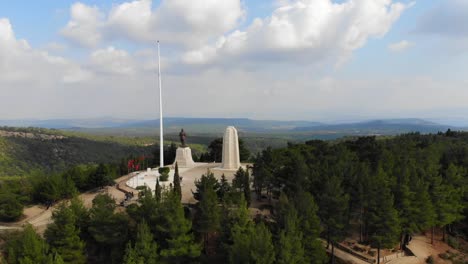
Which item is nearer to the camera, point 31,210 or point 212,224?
point 212,224

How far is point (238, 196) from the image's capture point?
85.2 feet

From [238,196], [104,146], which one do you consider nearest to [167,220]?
[238,196]

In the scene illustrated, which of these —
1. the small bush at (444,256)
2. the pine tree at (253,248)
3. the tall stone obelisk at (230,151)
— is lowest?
the small bush at (444,256)

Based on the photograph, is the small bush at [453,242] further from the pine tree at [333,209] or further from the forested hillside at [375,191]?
the pine tree at [333,209]

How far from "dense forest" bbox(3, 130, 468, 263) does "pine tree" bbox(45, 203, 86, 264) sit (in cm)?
6

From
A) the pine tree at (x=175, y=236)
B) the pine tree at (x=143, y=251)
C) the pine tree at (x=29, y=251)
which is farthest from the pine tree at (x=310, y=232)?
the pine tree at (x=29, y=251)

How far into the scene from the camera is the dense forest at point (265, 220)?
65.7ft

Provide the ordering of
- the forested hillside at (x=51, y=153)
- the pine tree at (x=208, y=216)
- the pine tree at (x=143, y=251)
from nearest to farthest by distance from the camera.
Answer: the pine tree at (x=143, y=251) → the pine tree at (x=208, y=216) → the forested hillside at (x=51, y=153)

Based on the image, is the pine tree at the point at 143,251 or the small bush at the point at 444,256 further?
the small bush at the point at 444,256

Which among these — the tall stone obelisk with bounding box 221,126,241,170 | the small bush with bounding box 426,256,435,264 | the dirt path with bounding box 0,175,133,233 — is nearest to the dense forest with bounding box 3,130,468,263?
the small bush with bounding box 426,256,435,264

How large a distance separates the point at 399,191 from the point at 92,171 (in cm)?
3105

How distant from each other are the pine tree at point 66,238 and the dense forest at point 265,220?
6cm

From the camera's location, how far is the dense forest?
65.7ft

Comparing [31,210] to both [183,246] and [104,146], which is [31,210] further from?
[104,146]
